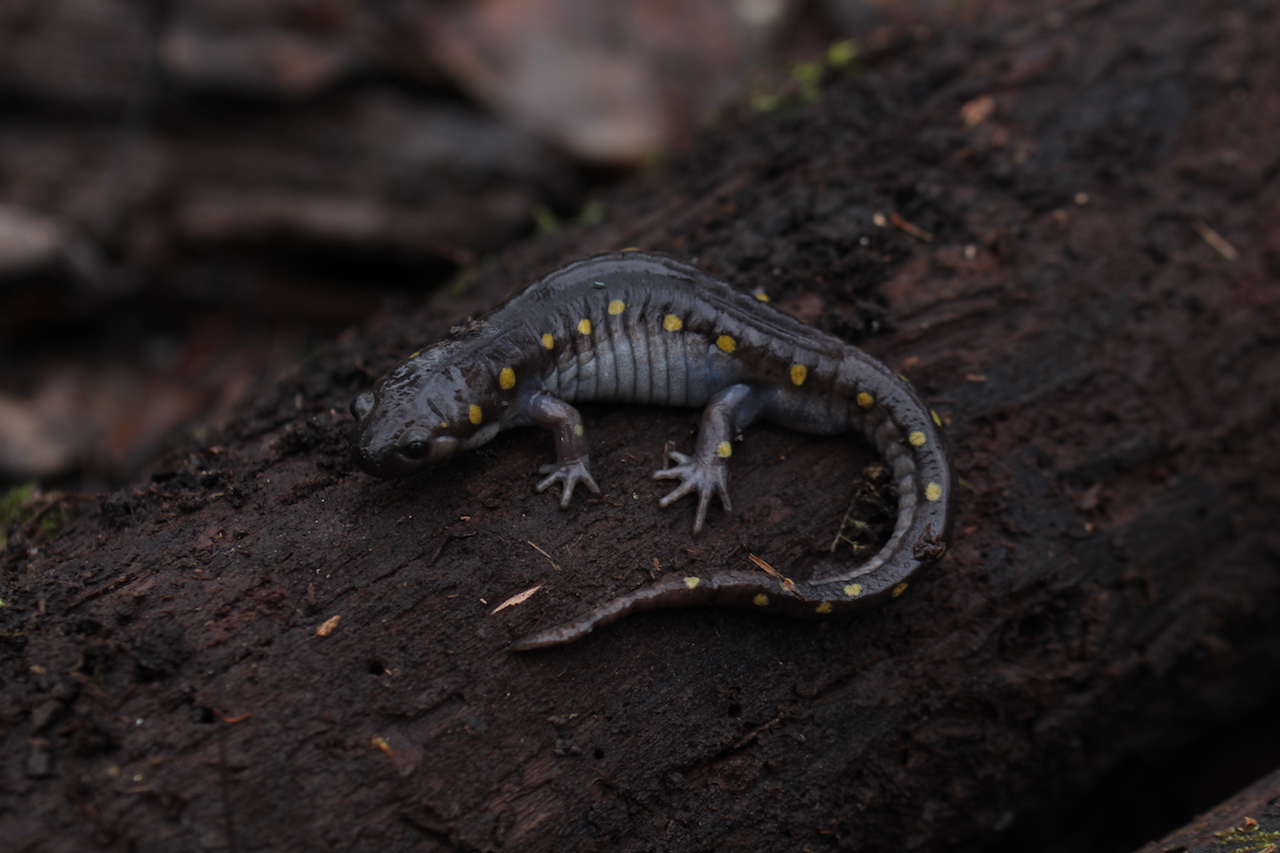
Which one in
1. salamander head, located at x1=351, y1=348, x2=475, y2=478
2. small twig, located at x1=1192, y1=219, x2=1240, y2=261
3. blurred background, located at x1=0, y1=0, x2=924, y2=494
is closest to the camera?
salamander head, located at x1=351, y1=348, x2=475, y2=478

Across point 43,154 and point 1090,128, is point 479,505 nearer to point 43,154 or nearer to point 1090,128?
point 1090,128

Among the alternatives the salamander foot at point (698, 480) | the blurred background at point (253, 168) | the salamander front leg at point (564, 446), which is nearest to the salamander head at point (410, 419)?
the salamander front leg at point (564, 446)

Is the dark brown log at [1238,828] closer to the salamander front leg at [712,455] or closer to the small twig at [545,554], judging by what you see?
the salamander front leg at [712,455]

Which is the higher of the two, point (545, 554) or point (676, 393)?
point (676, 393)

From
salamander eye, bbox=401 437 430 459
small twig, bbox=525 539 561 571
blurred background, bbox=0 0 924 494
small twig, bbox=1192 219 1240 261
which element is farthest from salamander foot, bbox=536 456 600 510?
small twig, bbox=1192 219 1240 261

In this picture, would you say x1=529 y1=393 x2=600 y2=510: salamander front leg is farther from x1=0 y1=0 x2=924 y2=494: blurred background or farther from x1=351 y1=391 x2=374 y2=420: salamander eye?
x1=0 y1=0 x2=924 y2=494: blurred background

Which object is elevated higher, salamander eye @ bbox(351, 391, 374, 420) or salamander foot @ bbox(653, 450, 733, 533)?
salamander eye @ bbox(351, 391, 374, 420)

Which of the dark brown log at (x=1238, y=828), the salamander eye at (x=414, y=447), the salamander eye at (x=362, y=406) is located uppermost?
the salamander eye at (x=362, y=406)

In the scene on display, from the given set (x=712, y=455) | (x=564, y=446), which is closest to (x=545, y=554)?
(x=564, y=446)

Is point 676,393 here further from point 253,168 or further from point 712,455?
point 253,168
